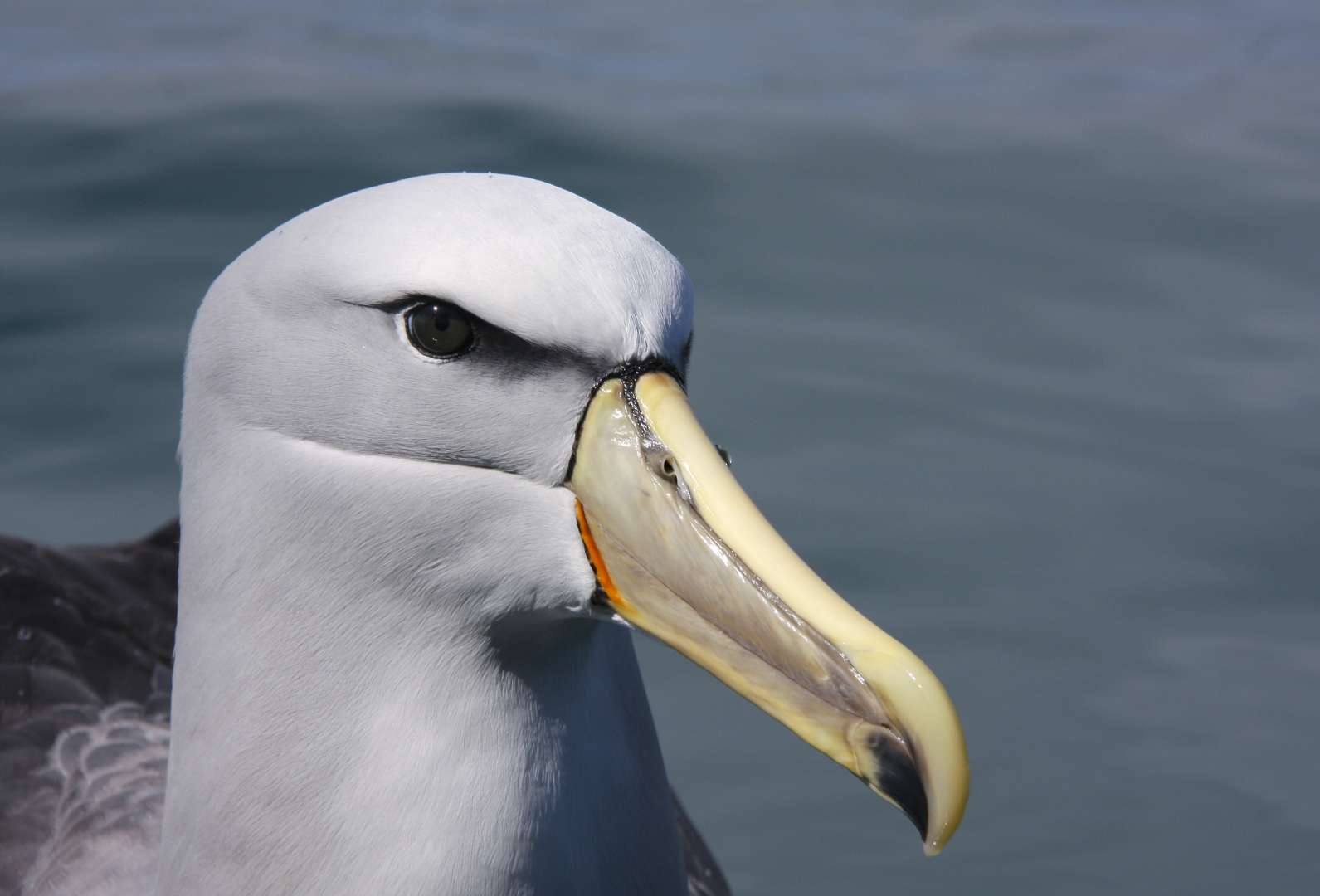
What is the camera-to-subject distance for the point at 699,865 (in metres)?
3.72

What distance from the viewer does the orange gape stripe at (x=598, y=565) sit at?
2.29 meters

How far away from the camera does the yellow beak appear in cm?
207

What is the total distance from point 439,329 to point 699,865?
1876mm

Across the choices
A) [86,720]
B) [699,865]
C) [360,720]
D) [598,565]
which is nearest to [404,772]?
[360,720]

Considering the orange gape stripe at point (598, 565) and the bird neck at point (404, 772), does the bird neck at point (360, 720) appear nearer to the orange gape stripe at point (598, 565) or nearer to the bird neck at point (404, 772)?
the bird neck at point (404, 772)

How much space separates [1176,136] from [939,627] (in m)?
3.81

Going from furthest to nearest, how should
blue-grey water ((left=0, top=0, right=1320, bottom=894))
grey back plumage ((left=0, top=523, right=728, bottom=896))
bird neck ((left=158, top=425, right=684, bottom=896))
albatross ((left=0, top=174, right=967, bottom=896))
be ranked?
blue-grey water ((left=0, top=0, right=1320, bottom=894)) → grey back plumage ((left=0, top=523, right=728, bottom=896)) → bird neck ((left=158, top=425, right=684, bottom=896)) → albatross ((left=0, top=174, right=967, bottom=896))

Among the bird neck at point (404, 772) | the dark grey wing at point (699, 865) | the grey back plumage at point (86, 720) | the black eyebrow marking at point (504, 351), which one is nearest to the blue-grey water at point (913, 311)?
the dark grey wing at point (699, 865)

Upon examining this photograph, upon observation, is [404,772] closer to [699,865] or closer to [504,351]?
[504,351]

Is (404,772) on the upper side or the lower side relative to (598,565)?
lower

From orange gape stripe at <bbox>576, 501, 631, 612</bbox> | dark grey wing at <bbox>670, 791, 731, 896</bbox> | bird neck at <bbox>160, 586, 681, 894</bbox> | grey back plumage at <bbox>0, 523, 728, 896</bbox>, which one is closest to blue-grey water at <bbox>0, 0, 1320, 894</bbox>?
dark grey wing at <bbox>670, 791, 731, 896</bbox>

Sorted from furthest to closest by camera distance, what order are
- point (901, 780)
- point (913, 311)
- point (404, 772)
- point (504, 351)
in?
point (913, 311)
point (404, 772)
point (504, 351)
point (901, 780)

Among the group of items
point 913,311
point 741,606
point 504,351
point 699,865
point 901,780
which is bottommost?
point 699,865

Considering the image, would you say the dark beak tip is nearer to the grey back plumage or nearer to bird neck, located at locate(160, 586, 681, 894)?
bird neck, located at locate(160, 586, 681, 894)
